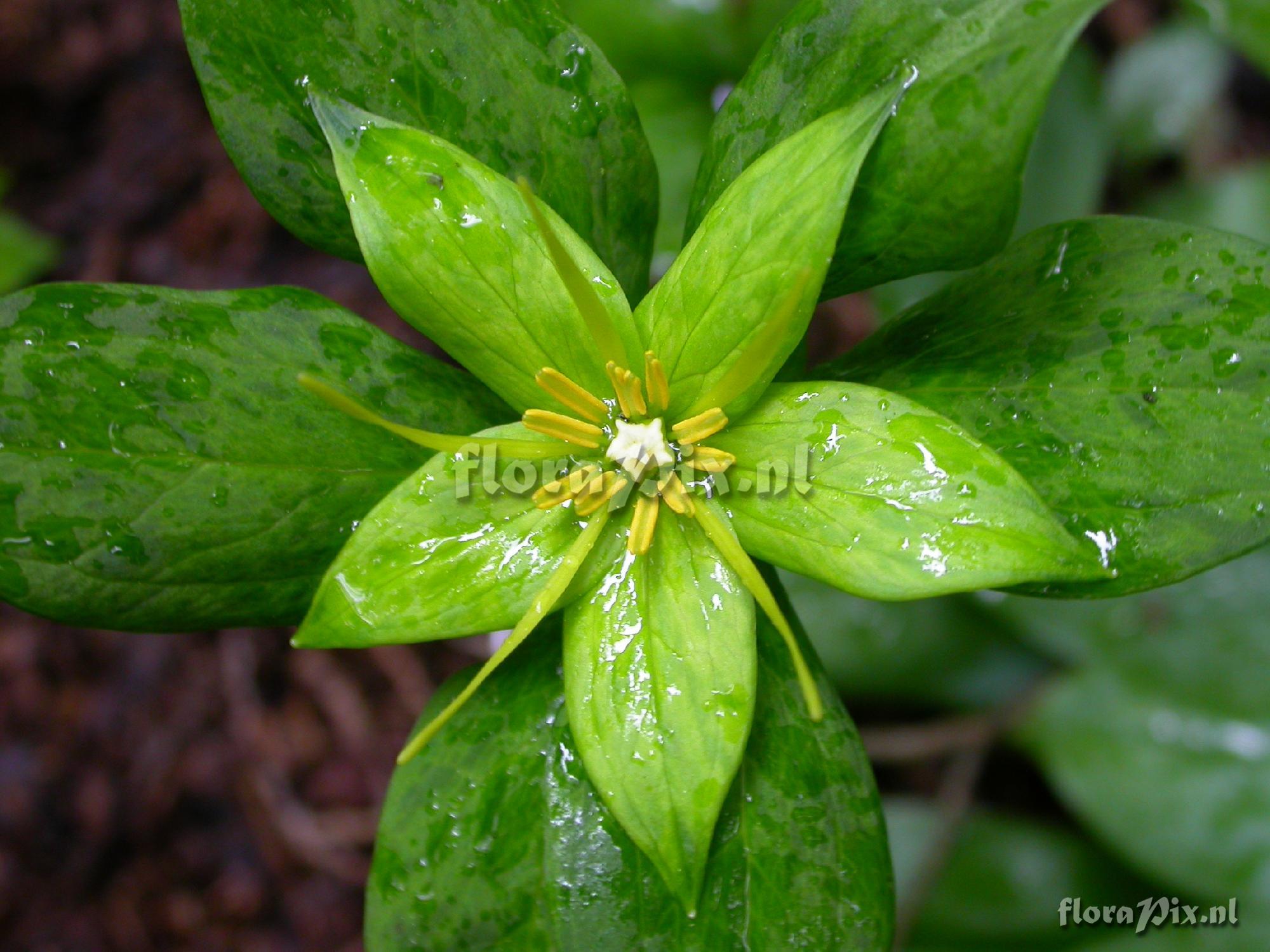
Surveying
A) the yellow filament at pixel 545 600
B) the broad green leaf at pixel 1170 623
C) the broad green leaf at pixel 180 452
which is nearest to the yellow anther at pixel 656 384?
the yellow filament at pixel 545 600

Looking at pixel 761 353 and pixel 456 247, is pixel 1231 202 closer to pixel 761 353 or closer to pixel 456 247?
pixel 761 353

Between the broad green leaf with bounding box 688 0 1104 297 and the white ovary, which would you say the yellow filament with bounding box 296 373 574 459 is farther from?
the broad green leaf with bounding box 688 0 1104 297

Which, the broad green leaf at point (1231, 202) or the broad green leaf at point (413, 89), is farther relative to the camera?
the broad green leaf at point (1231, 202)

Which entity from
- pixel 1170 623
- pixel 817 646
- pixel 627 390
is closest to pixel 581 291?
pixel 627 390

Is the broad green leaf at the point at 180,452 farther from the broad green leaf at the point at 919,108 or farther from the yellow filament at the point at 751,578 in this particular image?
the broad green leaf at the point at 919,108

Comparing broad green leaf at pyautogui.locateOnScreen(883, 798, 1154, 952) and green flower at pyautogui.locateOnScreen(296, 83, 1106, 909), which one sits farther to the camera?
broad green leaf at pyautogui.locateOnScreen(883, 798, 1154, 952)

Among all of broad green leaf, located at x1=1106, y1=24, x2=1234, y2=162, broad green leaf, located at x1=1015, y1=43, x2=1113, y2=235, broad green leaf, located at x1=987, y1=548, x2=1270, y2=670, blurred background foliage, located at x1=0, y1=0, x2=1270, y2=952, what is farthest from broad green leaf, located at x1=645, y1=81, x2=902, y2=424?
broad green leaf, located at x1=1106, y1=24, x2=1234, y2=162
